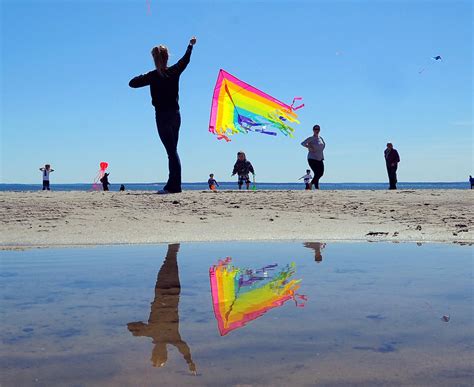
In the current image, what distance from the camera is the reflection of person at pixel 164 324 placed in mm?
2439

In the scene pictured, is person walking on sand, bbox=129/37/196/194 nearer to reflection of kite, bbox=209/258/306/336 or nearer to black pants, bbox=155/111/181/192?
black pants, bbox=155/111/181/192

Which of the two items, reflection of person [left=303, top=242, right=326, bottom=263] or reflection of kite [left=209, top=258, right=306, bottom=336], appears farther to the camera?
reflection of person [left=303, top=242, right=326, bottom=263]

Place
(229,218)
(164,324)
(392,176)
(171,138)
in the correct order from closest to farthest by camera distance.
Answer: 1. (164,324)
2. (229,218)
3. (171,138)
4. (392,176)

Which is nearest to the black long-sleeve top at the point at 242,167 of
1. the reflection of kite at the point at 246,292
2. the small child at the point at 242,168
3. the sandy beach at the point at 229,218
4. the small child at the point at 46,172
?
the small child at the point at 242,168

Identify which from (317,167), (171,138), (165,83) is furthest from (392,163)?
(165,83)

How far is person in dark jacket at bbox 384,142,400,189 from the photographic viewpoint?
15203 millimetres

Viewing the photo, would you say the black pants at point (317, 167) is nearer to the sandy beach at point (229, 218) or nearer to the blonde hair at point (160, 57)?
the sandy beach at point (229, 218)

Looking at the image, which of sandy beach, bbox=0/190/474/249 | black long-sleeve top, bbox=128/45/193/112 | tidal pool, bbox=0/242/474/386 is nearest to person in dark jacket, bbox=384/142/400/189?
sandy beach, bbox=0/190/474/249

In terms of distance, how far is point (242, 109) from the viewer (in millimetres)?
13008

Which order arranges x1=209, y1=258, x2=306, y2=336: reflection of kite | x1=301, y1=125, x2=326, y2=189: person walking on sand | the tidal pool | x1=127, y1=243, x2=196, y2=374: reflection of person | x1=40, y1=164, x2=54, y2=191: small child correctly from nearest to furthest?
the tidal pool, x1=127, y1=243, x2=196, y2=374: reflection of person, x1=209, y1=258, x2=306, y2=336: reflection of kite, x1=301, y1=125, x2=326, y2=189: person walking on sand, x1=40, y1=164, x2=54, y2=191: small child

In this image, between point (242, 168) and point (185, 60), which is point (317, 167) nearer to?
point (242, 168)

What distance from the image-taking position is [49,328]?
2.88 metres

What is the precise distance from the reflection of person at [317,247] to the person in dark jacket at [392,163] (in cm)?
940

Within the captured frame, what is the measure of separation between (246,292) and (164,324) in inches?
35.9
